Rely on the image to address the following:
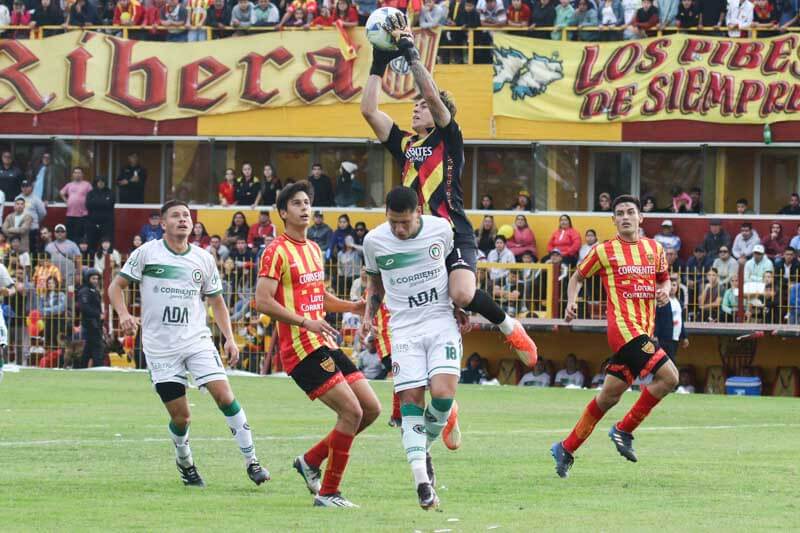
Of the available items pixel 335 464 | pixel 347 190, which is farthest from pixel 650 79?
pixel 335 464

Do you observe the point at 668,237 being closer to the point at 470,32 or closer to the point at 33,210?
the point at 470,32

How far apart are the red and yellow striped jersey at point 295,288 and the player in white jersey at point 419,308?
3.00 feet

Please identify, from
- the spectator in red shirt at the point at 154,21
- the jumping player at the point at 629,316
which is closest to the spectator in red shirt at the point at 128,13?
the spectator in red shirt at the point at 154,21

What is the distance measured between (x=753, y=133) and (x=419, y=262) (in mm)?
22886

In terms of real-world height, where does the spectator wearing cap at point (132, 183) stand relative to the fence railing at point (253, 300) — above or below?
above

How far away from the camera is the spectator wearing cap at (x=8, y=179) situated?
34.2m

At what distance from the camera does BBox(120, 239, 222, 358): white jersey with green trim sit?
40.1ft

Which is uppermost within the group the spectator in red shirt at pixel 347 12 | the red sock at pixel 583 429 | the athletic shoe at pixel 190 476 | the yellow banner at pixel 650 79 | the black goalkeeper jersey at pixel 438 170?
the spectator in red shirt at pixel 347 12

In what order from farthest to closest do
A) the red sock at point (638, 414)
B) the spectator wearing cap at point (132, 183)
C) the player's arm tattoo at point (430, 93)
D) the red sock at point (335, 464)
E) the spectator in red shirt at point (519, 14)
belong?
the spectator wearing cap at point (132, 183) → the spectator in red shirt at point (519, 14) → the red sock at point (638, 414) → the player's arm tattoo at point (430, 93) → the red sock at point (335, 464)

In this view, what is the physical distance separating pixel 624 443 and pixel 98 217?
21485 millimetres

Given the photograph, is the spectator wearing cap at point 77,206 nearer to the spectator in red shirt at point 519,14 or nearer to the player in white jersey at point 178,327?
the spectator in red shirt at point 519,14

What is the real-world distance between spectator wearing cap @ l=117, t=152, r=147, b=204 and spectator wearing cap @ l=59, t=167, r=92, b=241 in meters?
1.44

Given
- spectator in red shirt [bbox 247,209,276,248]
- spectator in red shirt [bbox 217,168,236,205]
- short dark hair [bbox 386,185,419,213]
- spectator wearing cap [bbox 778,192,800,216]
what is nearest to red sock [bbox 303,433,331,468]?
short dark hair [bbox 386,185,419,213]

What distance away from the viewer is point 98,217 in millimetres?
33312
